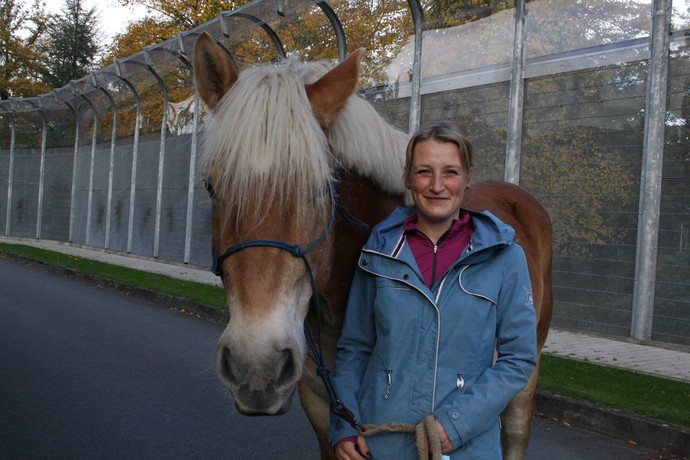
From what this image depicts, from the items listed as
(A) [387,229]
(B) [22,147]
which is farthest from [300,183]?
(B) [22,147]

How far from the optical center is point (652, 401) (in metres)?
5.74

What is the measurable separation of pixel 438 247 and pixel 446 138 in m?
0.37

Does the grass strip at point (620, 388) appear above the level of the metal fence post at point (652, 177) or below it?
below

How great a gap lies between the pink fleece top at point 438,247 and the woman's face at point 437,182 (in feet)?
0.11

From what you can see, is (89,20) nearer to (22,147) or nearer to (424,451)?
(22,147)

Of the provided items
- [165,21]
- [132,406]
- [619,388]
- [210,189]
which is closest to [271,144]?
[210,189]

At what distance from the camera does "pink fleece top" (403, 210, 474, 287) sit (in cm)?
223

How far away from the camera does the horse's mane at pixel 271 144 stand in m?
2.15

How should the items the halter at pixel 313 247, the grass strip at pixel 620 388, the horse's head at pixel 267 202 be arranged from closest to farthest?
the horse's head at pixel 267 202
the halter at pixel 313 247
the grass strip at pixel 620 388

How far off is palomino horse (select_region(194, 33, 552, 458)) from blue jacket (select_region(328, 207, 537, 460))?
26cm

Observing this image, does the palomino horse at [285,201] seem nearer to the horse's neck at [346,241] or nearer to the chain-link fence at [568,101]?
the horse's neck at [346,241]

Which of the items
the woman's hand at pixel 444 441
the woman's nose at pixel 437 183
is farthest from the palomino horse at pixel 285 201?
the woman's hand at pixel 444 441

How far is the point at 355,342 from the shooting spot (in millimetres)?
2363

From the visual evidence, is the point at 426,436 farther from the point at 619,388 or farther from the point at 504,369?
the point at 619,388
